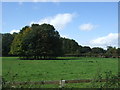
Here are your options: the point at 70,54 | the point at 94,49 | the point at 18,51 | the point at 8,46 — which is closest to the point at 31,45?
the point at 18,51

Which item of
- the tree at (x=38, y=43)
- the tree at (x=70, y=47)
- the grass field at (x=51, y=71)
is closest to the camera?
the grass field at (x=51, y=71)

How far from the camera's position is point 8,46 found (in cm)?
9350

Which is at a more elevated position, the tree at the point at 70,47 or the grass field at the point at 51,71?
the tree at the point at 70,47

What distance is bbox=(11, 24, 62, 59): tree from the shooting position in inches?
2891

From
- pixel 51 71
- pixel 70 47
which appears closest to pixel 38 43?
pixel 70 47

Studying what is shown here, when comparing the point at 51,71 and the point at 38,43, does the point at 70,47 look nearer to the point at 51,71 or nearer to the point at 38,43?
the point at 38,43

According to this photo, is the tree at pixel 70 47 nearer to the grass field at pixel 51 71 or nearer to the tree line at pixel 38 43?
the tree line at pixel 38 43

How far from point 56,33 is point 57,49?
5.39 meters

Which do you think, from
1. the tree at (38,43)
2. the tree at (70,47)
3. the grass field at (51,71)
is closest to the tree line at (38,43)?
the tree at (38,43)

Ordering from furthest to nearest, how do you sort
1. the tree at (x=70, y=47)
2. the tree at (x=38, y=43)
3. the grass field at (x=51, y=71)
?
the tree at (x=70, y=47)
the tree at (x=38, y=43)
the grass field at (x=51, y=71)

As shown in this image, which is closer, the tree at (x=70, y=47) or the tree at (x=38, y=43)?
the tree at (x=38, y=43)

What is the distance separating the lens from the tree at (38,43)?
7343 cm

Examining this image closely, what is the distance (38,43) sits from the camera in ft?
242

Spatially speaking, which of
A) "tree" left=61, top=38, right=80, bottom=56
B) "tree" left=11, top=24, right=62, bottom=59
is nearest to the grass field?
"tree" left=11, top=24, right=62, bottom=59
